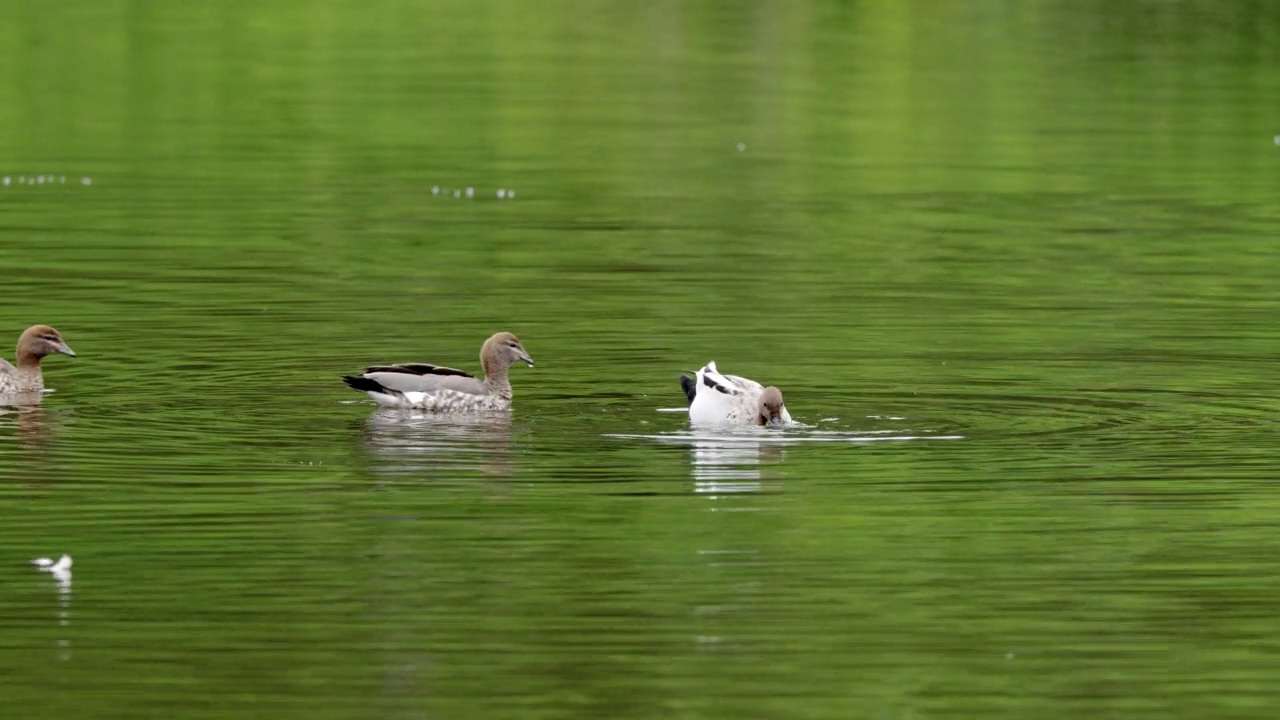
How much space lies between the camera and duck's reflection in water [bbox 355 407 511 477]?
1530 cm

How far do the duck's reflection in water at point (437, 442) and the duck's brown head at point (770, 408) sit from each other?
153cm

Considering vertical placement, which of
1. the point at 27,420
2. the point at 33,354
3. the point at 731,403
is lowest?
the point at 27,420

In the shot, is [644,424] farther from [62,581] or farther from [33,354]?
[62,581]

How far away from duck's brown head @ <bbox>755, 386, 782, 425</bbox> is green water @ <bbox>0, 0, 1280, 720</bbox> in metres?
0.24

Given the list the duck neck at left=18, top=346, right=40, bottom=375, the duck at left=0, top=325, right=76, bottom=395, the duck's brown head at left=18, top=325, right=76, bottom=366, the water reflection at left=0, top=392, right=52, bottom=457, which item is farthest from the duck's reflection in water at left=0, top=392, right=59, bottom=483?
the duck's brown head at left=18, top=325, right=76, bottom=366

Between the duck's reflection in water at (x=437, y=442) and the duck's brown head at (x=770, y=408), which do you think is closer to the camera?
the duck's reflection in water at (x=437, y=442)

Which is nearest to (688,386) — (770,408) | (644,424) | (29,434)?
(644,424)

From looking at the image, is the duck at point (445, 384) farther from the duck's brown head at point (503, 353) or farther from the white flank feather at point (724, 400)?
the white flank feather at point (724, 400)

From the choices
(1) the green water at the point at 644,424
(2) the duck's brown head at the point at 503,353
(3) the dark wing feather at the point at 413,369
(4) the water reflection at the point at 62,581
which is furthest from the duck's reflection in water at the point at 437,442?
(4) the water reflection at the point at 62,581

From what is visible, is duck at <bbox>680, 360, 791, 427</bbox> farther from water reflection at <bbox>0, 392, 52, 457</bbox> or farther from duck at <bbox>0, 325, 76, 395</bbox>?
duck at <bbox>0, 325, 76, 395</bbox>

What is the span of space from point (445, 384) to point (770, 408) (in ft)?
7.66

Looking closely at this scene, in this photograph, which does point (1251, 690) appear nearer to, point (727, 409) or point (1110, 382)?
point (727, 409)

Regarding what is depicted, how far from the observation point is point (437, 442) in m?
16.3

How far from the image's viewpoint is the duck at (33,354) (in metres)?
18.1
